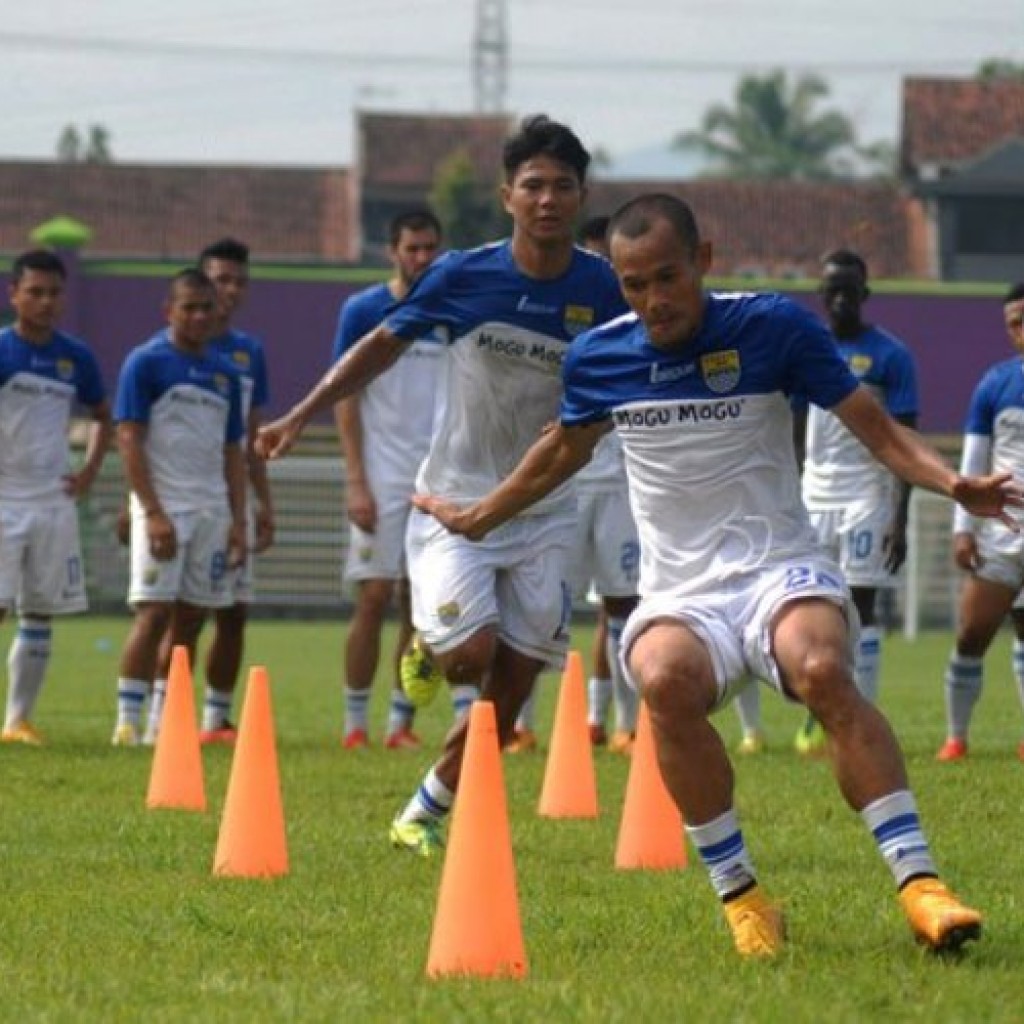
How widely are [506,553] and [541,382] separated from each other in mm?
629

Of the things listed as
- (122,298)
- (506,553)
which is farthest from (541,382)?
(122,298)

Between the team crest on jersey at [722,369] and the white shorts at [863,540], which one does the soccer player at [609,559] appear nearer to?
the white shorts at [863,540]

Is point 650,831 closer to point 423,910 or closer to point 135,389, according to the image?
point 423,910

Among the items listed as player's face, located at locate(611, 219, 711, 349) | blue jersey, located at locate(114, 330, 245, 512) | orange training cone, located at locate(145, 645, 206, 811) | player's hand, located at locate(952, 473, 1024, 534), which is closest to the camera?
player's hand, located at locate(952, 473, 1024, 534)

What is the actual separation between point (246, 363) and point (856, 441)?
344cm

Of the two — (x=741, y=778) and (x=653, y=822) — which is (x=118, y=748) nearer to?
(x=741, y=778)

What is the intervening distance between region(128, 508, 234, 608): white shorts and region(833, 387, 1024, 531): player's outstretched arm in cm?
866

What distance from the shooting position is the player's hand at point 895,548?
1656cm

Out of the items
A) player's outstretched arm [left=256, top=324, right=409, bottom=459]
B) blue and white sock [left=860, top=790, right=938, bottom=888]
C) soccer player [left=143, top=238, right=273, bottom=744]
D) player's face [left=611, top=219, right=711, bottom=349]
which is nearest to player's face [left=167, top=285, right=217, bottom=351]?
soccer player [left=143, top=238, right=273, bottom=744]

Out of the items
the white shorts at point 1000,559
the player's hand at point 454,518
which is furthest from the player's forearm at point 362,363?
the white shorts at point 1000,559

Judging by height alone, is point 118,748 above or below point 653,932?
below

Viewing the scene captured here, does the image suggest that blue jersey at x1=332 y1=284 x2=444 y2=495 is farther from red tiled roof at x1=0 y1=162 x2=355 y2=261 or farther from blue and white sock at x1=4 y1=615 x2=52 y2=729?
red tiled roof at x1=0 y1=162 x2=355 y2=261

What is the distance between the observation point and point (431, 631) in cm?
1156

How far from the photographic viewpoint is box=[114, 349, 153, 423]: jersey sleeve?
1700cm
